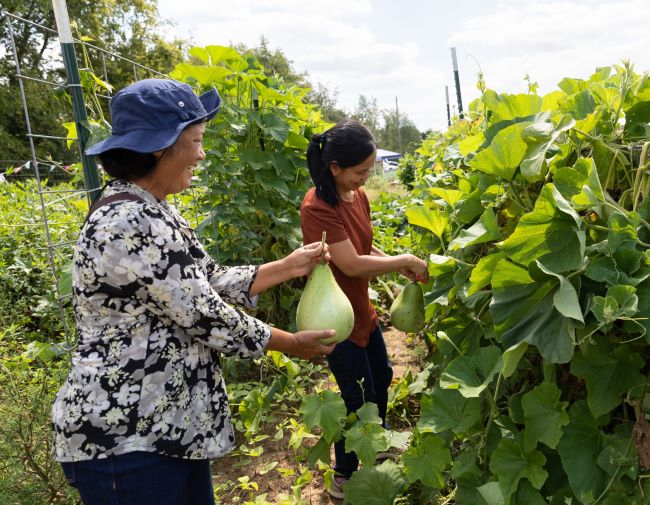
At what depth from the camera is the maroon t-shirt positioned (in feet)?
7.66

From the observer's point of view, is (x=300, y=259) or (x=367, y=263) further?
(x=367, y=263)

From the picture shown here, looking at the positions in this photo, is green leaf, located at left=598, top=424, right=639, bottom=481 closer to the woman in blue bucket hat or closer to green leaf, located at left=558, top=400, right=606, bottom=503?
green leaf, located at left=558, top=400, right=606, bottom=503

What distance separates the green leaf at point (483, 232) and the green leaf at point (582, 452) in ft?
1.46

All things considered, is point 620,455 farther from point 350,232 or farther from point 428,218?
point 350,232

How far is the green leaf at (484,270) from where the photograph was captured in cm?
130

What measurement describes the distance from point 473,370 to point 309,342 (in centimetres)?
59

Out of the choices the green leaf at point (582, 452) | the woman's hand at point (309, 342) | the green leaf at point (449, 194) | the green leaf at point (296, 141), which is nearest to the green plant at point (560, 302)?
the green leaf at point (582, 452)

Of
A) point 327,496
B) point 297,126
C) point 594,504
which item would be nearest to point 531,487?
point 594,504

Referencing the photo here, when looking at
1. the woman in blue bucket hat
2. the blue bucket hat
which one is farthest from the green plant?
the blue bucket hat

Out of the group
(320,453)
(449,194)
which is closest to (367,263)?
(449,194)

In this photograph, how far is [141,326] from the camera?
4.83ft

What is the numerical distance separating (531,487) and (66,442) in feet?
3.97

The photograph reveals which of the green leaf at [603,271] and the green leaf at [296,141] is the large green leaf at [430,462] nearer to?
the green leaf at [603,271]

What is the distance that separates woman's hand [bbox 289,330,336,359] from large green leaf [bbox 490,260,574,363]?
708 mm
